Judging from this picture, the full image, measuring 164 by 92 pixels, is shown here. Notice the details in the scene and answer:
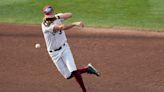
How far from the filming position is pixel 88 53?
13734 mm

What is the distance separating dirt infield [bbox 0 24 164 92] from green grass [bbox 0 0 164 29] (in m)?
0.86

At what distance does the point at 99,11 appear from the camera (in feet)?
58.2

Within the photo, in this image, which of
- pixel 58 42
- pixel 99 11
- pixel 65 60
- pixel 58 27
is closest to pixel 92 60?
pixel 65 60

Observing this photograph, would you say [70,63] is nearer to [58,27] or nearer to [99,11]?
[58,27]

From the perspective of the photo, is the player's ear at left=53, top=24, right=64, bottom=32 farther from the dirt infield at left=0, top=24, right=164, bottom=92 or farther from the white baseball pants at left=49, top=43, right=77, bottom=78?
the dirt infield at left=0, top=24, right=164, bottom=92

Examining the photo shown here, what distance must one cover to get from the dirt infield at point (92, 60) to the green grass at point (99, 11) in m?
0.86

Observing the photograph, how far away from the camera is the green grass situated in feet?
54.0

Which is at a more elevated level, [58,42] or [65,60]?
[58,42]

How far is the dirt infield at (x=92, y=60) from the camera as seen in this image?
11492mm

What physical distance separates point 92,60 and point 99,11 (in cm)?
487

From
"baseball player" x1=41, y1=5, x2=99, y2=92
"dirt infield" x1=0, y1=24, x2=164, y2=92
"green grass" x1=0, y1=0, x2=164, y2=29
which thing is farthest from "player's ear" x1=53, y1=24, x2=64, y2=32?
"green grass" x1=0, y1=0, x2=164, y2=29

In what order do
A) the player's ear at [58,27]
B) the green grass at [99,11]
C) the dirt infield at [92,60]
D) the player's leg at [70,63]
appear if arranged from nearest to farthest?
the player's ear at [58,27] → the player's leg at [70,63] → the dirt infield at [92,60] → the green grass at [99,11]

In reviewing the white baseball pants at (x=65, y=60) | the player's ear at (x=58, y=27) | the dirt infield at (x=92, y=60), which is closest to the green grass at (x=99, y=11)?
the dirt infield at (x=92, y=60)

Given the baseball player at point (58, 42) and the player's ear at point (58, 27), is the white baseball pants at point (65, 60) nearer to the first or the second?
the baseball player at point (58, 42)
